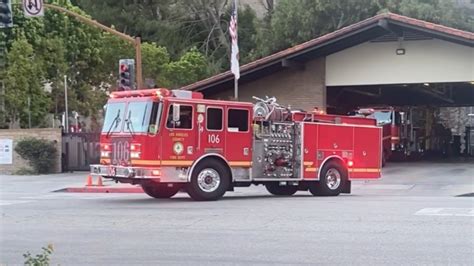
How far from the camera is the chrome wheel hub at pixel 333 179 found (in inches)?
816

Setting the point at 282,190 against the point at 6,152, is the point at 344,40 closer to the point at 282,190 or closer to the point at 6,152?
the point at 282,190

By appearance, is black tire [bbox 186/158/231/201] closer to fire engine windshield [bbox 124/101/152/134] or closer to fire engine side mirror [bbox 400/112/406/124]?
fire engine windshield [bbox 124/101/152/134]

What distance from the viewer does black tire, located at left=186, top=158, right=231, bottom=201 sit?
18203 millimetres

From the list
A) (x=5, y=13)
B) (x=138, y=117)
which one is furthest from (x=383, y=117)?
(x=5, y=13)

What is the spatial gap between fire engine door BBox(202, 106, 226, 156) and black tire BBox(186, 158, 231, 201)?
31 centimetres

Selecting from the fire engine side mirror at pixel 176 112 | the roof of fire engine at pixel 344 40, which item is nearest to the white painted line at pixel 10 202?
the fire engine side mirror at pixel 176 112

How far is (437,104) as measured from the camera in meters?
46.7

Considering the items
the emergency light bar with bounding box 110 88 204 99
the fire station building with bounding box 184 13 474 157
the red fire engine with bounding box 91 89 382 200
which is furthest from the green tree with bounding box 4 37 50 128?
the emergency light bar with bounding box 110 88 204 99

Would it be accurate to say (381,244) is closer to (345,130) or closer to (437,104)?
(345,130)

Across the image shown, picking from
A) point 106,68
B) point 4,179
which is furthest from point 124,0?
point 4,179

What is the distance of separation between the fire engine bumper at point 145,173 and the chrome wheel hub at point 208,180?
1.37 feet

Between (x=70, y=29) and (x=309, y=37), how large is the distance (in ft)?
43.6

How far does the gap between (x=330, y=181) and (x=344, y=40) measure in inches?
459

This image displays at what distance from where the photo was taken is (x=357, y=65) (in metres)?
32.5
